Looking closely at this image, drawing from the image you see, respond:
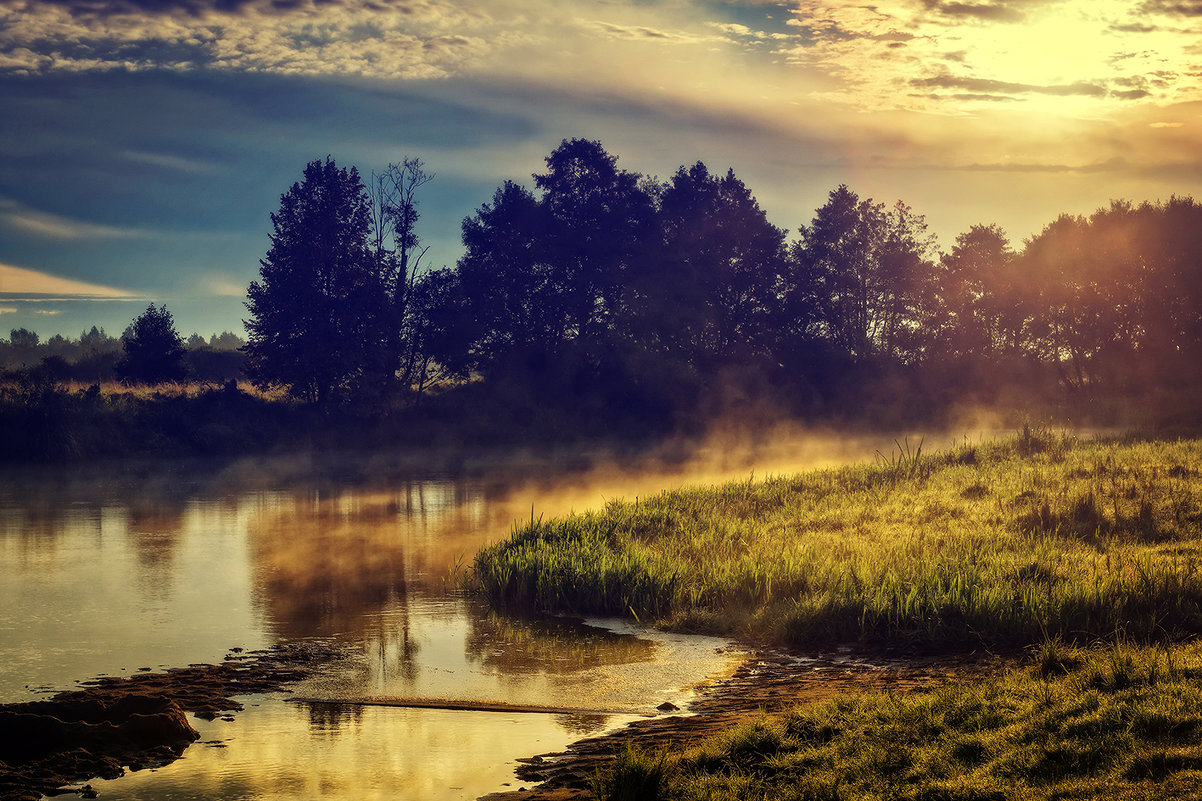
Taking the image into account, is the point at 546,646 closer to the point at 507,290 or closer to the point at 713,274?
the point at 507,290

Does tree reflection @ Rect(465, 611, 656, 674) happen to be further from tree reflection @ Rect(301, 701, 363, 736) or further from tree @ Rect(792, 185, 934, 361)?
tree @ Rect(792, 185, 934, 361)

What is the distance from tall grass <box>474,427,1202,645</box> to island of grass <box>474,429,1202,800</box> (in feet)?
0.15

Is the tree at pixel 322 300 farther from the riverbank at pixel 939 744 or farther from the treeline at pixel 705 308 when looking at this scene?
the riverbank at pixel 939 744

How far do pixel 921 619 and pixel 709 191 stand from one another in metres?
59.8

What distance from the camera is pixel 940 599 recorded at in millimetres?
13633

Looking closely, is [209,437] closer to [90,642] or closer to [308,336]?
[308,336]

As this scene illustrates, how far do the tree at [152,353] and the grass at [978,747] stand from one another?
194ft

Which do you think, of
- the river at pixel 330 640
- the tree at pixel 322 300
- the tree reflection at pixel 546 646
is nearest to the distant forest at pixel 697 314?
the tree at pixel 322 300

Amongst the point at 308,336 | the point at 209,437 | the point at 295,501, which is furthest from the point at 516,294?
the point at 295,501

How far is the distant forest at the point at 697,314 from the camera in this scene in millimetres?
59500

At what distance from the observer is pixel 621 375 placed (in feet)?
210

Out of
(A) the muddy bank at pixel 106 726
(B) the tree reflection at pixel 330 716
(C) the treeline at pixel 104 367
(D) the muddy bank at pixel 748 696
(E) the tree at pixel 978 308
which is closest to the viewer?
(D) the muddy bank at pixel 748 696

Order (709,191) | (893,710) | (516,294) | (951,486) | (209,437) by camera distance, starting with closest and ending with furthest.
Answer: (893,710) < (951,486) < (209,437) < (516,294) < (709,191)

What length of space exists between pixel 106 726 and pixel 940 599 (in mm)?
9629
